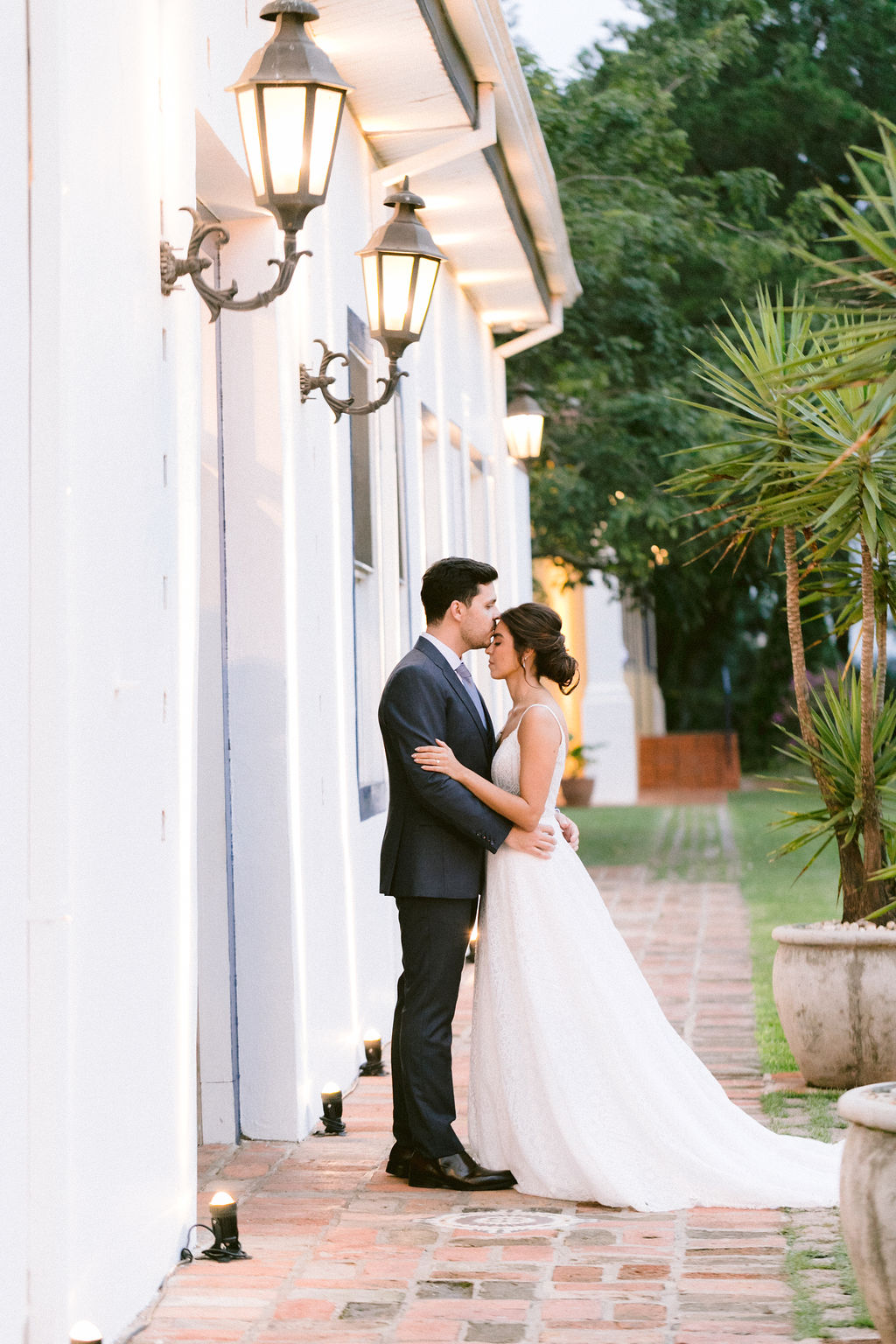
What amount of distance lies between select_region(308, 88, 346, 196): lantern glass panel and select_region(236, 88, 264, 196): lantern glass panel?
13 cm

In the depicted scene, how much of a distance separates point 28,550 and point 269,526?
2270 millimetres

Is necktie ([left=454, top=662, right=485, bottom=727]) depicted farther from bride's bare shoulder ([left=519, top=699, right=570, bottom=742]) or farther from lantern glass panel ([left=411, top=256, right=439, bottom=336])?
lantern glass panel ([left=411, top=256, right=439, bottom=336])

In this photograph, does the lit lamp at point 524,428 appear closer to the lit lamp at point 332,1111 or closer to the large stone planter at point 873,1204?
the lit lamp at point 332,1111

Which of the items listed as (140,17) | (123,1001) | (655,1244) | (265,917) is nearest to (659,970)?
(265,917)

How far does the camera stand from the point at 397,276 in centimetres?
582

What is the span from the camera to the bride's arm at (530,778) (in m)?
5.02

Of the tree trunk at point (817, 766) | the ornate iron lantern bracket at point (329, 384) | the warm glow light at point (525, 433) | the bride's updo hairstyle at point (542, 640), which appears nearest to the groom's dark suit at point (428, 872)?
the bride's updo hairstyle at point (542, 640)

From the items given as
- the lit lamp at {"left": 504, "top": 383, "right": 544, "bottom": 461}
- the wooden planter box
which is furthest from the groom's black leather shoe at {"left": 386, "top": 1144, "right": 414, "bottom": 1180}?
the wooden planter box

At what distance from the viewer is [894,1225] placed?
318 centimetres

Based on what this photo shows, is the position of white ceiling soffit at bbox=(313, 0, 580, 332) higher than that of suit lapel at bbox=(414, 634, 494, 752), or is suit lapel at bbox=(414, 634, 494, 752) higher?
white ceiling soffit at bbox=(313, 0, 580, 332)

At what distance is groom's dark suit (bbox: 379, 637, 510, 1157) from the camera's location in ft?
16.4

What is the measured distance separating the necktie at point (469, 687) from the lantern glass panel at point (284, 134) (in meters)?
1.70

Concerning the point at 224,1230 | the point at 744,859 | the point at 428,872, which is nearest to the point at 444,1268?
the point at 224,1230

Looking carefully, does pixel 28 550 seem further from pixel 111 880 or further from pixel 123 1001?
pixel 123 1001
